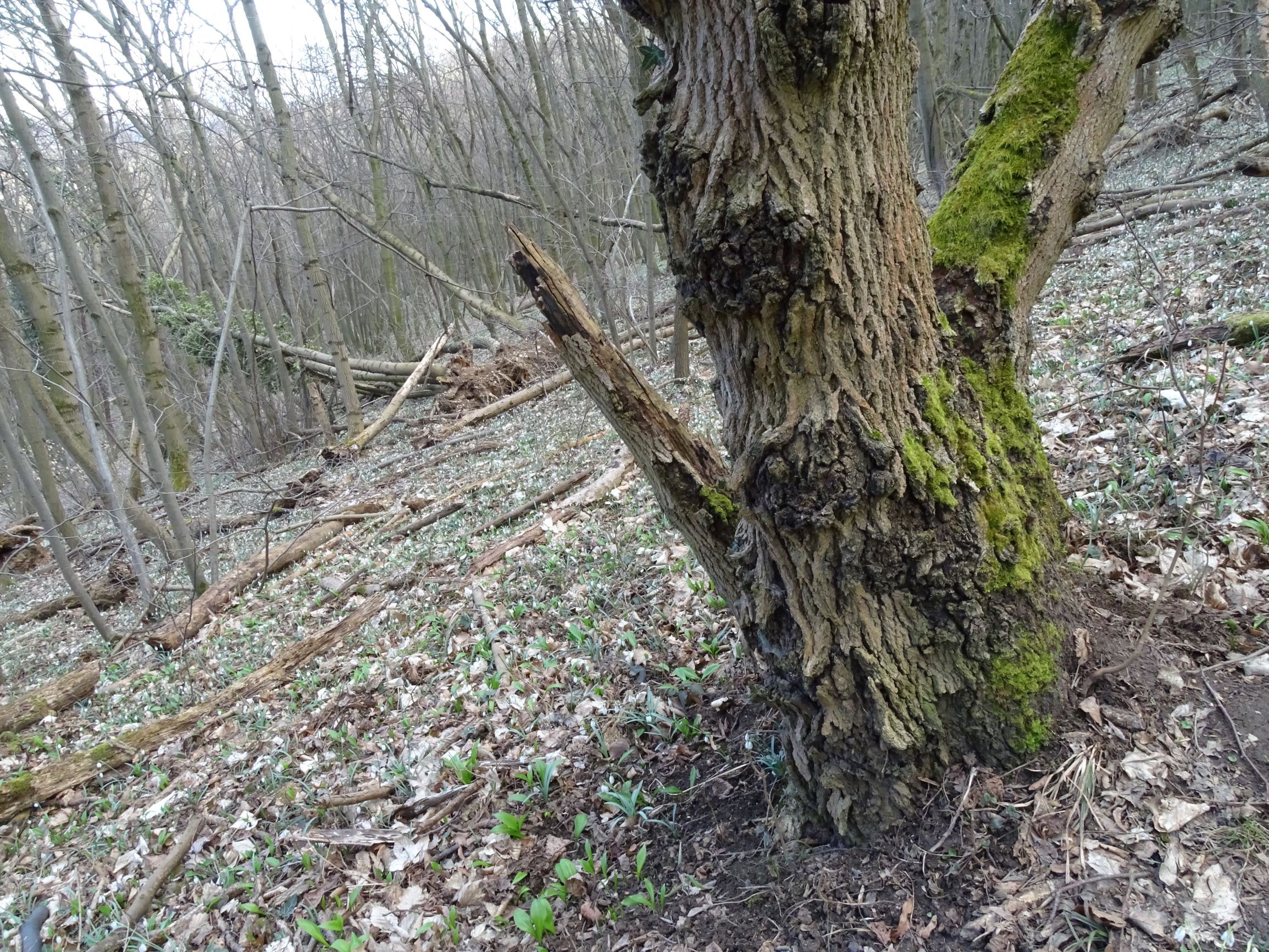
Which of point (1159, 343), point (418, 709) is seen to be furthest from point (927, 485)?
point (1159, 343)

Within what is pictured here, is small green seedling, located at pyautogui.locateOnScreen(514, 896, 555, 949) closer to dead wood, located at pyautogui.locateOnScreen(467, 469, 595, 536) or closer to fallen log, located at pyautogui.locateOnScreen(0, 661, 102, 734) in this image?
dead wood, located at pyautogui.locateOnScreen(467, 469, 595, 536)

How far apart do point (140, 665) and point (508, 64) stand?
52.6 feet

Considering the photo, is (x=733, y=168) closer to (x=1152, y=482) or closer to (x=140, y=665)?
(x=1152, y=482)

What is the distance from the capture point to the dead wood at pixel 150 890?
133 inches

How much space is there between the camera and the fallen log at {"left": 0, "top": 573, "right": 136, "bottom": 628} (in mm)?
9453

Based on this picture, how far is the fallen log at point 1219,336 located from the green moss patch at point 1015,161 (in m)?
2.54

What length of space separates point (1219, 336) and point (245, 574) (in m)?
9.10

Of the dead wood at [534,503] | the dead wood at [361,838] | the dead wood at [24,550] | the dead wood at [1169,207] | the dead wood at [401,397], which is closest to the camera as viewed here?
the dead wood at [361,838]

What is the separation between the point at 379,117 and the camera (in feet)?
62.2

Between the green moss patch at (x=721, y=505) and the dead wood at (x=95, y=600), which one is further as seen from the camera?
the dead wood at (x=95, y=600)

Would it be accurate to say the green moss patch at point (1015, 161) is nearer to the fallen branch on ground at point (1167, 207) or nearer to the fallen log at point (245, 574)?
the fallen branch on ground at point (1167, 207)

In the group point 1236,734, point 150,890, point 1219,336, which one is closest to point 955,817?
point 1236,734

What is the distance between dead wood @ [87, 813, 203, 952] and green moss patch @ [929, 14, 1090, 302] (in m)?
4.61

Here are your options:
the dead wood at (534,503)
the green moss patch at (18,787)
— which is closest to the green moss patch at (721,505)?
the dead wood at (534,503)
